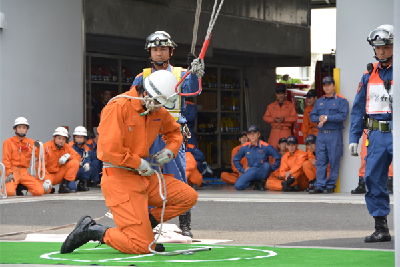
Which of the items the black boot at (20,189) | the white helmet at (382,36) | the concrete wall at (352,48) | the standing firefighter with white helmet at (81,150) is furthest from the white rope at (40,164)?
the white helmet at (382,36)

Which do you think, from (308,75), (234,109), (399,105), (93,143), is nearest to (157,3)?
(93,143)

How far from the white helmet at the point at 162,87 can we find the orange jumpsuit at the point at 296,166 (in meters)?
7.20

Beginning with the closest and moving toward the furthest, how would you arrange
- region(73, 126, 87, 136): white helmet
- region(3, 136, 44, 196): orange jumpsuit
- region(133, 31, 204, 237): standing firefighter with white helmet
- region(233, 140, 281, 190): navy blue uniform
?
1. region(133, 31, 204, 237): standing firefighter with white helmet
2. region(3, 136, 44, 196): orange jumpsuit
3. region(233, 140, 281, 190): navy blue uniform
4. region(73, 126, 87, 136): white helmet

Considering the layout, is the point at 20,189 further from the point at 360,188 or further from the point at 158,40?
the point at 158,40

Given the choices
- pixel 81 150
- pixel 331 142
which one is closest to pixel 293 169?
pixel 331 142

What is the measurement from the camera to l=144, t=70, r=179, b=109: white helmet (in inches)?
202

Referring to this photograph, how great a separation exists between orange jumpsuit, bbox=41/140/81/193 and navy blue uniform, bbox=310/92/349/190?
467cm

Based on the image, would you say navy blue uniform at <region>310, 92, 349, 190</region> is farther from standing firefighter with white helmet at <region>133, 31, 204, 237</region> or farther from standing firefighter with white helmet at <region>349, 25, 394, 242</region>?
standing firefighter with white helmet at <region>133, 31, 204, 237</region>

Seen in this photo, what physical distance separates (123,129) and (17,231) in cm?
293

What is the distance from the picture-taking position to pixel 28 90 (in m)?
12.7

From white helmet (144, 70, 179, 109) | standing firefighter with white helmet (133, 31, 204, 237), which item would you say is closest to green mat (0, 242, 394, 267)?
standing firefighter with white helmet (133, 31, 204, 237)

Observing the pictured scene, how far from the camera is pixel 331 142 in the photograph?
37.2 ft

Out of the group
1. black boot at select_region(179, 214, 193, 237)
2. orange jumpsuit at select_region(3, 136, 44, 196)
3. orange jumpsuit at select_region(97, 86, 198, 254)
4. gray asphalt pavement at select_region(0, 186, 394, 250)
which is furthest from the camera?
orange jumpsuit at select_region(3, 136, 44, 196)

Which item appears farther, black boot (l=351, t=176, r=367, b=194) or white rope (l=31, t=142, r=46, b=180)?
white rope (l=31, t=142, r=46, b=180)
